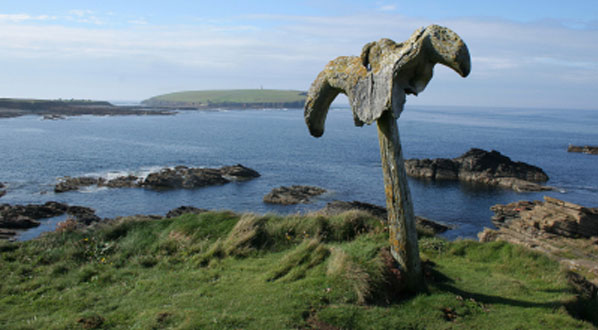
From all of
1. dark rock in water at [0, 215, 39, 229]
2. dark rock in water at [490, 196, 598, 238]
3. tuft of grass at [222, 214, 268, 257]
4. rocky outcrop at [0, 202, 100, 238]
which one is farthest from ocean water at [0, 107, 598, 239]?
tuft of grass at [222, 214, 268, 257]

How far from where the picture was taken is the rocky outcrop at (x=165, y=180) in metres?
46.0

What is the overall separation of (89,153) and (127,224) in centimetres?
6312

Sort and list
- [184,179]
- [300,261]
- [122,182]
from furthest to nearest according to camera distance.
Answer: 1. [184,179]
2. [122,182]
3. [300,261]

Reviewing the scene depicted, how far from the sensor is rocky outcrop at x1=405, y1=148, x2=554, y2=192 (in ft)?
174

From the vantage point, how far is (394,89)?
28.0 feet

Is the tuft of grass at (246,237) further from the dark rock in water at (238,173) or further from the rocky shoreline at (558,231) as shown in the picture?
the dark rock in water at (238,173)

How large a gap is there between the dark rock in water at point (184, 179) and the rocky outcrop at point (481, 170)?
87.4ft

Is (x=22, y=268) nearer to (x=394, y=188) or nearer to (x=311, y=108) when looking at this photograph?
(x=311, y=108)

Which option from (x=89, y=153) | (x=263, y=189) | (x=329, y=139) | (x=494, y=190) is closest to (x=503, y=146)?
(x=329, y=139)

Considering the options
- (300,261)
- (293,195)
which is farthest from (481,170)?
(300,261)

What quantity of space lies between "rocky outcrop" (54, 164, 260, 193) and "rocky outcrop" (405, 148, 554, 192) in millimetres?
24379

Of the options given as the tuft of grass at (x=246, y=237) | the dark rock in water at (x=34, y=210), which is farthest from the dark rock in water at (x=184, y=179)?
the tuft of grass at (x=246, y=237)

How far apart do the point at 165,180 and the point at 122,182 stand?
15.7 feet

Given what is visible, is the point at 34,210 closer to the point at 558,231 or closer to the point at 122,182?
the point at 122,182
